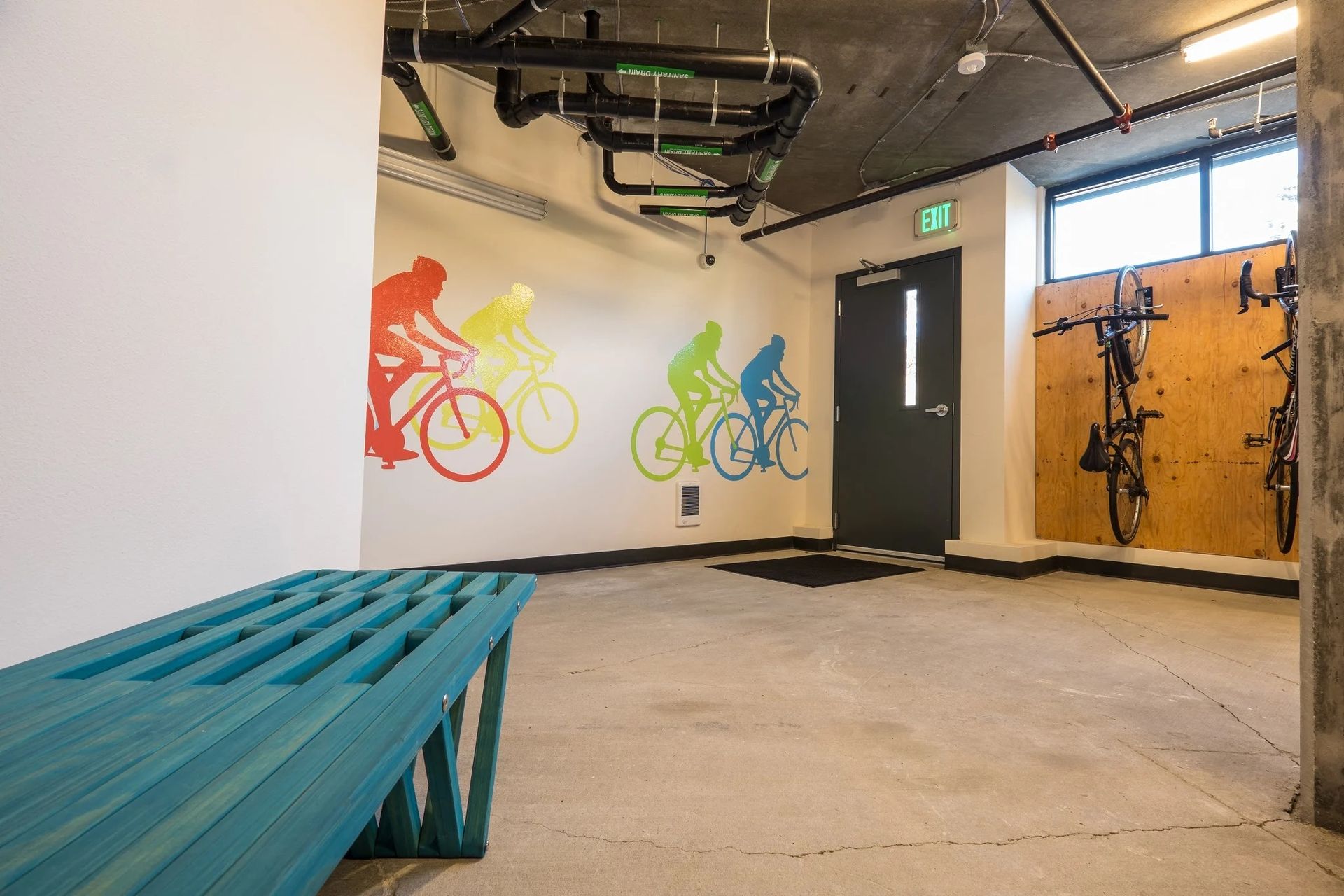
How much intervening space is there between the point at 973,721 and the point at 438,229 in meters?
3.52

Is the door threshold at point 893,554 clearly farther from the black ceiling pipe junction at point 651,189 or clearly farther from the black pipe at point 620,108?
the black pipe at point 620,108

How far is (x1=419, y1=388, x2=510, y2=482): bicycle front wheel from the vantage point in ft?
11.8

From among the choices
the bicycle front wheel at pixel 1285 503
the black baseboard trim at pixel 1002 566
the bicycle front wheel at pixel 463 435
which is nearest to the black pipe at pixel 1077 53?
the bicycle front wheel at pixel 1285 503

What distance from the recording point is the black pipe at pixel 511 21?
2555 millimetres

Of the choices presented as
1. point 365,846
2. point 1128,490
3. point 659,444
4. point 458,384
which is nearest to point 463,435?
point 458,384

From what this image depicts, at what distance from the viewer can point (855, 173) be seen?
504 cm

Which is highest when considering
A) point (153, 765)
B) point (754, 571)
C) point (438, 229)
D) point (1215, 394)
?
point (438, 229)

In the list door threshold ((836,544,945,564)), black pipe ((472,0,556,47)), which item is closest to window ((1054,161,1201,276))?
door threshold ((836,544,945,564))

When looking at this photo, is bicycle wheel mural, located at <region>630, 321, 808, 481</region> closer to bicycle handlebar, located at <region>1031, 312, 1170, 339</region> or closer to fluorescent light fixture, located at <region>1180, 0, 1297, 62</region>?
bicycle handlebar, located at <region>1031, 312, 1170, 339</region>

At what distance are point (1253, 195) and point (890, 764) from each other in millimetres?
4869

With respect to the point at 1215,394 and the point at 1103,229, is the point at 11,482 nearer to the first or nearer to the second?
the point at 1215,394

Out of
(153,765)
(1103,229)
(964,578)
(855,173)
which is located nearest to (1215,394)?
(1103,229)

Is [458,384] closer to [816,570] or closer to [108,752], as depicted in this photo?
[816,570]

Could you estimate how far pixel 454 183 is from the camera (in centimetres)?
362
